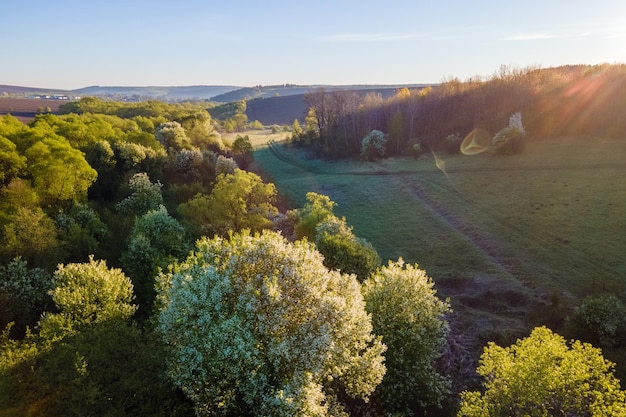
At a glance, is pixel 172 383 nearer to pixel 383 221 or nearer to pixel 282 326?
pixel 282 326

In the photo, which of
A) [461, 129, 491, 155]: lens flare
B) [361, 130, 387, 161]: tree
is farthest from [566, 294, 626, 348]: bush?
[361, 130, 387, 161]: tree

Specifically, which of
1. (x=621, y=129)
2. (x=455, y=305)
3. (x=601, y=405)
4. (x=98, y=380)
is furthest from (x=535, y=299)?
(x=621, y=129)

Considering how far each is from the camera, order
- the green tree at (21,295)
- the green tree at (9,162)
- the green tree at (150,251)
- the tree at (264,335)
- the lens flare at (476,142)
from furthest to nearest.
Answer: the lens flare at (476,142), the green tree at (9,162), the green tree at (150,251), the green tree at (21,295), the tree at (264,335)

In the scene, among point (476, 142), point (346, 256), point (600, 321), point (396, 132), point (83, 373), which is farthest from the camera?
point (396, 132)

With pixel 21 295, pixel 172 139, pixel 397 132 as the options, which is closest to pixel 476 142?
pixel 397 132

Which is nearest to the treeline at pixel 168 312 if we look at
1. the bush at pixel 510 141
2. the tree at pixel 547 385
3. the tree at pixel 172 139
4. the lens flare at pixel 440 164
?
the tree at pixel 547 385

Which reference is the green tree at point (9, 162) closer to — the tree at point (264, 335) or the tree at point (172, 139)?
the tree at point (172, 139)

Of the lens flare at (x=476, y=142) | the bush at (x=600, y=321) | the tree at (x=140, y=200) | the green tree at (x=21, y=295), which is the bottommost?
the bush at (x=600, y=321)

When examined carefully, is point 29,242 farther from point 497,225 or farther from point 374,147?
point 374,147
